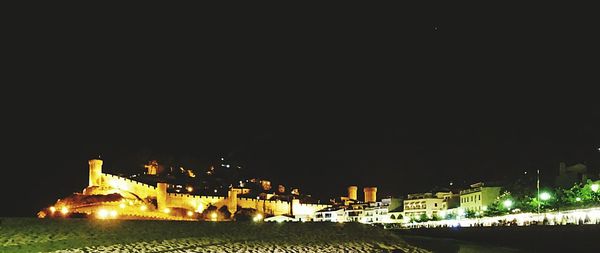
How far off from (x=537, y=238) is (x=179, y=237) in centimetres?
1249

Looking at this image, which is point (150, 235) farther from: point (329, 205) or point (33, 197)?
point (329, 205)

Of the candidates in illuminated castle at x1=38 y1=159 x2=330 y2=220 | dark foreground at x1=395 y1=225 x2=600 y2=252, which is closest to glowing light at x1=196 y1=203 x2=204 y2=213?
illuminated castle at x1=38 y1=159 x2=330 y2=220

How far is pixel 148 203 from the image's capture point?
8325 cm

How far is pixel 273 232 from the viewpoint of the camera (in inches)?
727

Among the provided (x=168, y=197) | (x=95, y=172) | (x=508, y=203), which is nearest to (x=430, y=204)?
(x=508, y=203)

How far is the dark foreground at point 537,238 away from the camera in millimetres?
18859

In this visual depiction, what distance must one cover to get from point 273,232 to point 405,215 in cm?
6679

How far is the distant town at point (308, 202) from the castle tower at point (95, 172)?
13 cm

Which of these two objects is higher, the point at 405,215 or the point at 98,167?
the point at 98,167

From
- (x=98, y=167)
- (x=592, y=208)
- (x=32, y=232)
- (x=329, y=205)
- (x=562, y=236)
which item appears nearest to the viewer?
(x=32, y=232)

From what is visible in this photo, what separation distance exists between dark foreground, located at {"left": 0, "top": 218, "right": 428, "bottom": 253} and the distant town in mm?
23951

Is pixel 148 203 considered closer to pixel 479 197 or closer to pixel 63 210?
pixel 63 210

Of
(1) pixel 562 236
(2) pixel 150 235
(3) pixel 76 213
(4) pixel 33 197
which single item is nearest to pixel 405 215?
(3) pixel 76 213

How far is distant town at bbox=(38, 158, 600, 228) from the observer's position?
1871 inches
